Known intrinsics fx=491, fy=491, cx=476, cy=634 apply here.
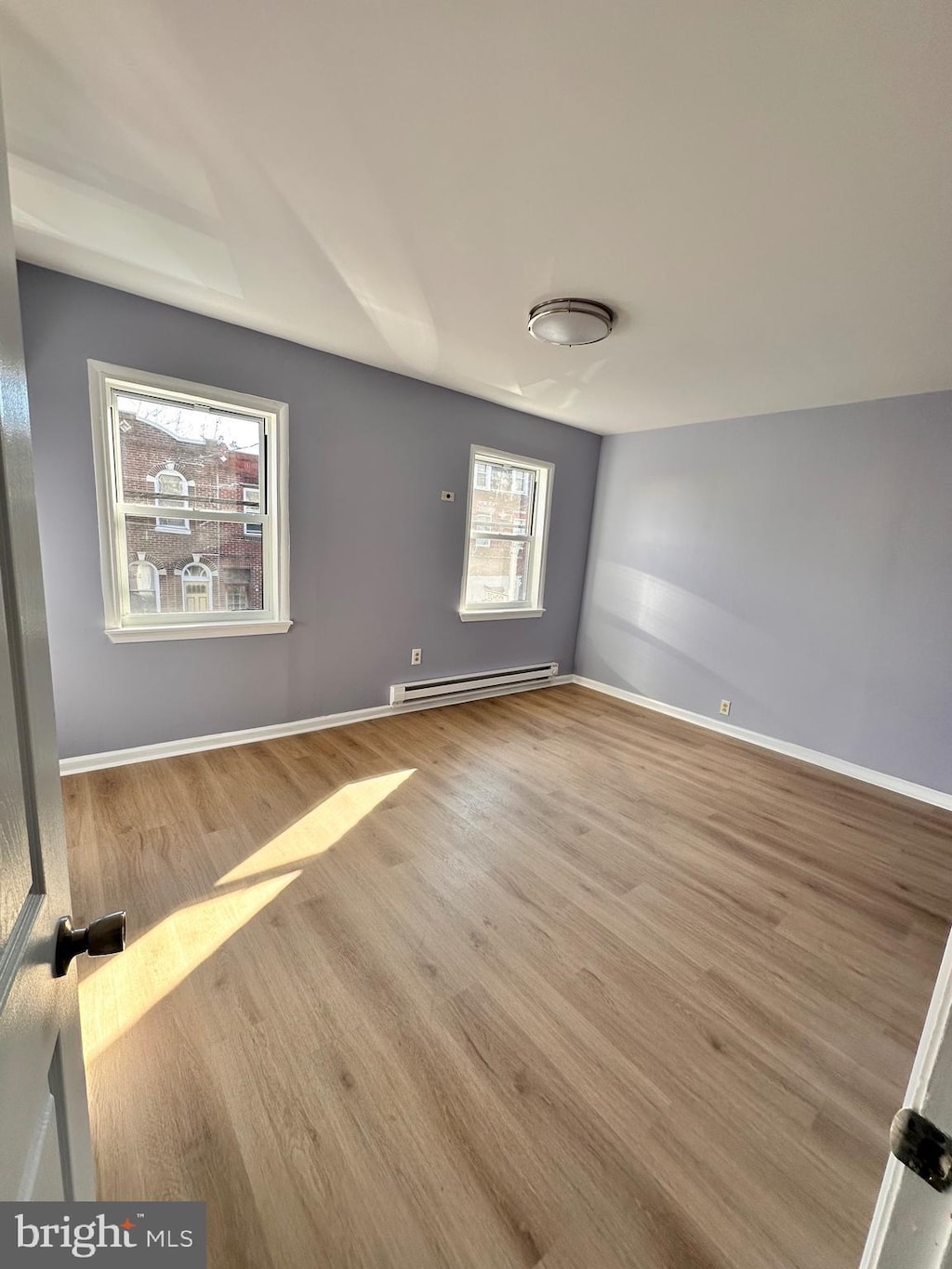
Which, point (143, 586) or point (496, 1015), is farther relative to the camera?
point (143, 586)

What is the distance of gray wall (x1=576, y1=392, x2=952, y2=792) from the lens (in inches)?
117

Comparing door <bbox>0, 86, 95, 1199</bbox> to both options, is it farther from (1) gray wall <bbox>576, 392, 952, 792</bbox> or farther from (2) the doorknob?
(1) gray wall <bbox>576, 392, 952, 792</bbox>

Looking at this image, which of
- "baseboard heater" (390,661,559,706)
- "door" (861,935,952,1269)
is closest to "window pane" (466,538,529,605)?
"baseboard heater" (390,661,559,706)

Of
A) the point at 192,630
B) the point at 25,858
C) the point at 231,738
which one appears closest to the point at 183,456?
the point at 192,630

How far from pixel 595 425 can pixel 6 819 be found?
4647 mm

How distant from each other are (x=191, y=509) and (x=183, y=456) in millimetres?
297

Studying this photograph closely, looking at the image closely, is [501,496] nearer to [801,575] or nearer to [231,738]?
[801,575]

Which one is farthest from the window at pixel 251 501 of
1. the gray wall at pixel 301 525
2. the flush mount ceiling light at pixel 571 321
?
the flush mount ceiling light at pixel 571 321

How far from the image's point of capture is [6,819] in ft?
1.58

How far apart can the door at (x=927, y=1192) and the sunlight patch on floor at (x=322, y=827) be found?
2.01 metres

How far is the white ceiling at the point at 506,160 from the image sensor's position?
3.55 feet

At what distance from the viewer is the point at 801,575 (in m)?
3.45

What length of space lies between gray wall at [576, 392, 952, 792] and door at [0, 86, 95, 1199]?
158 inches

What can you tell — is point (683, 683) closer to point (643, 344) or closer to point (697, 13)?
point (643, 344)
